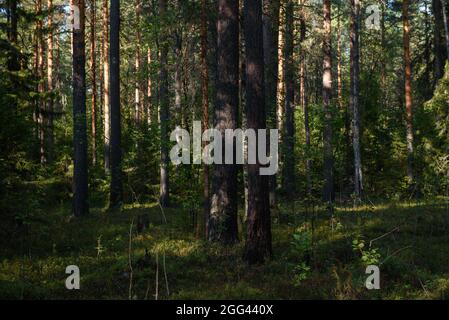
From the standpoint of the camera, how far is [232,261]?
32.5 feet

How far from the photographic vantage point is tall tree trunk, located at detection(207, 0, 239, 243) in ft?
38.0

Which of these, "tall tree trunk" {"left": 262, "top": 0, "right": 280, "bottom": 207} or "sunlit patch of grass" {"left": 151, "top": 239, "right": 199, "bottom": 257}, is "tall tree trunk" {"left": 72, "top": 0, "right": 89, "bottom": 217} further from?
"tall tree trunk" {"left": 262, "top": 0, "right": 280, "bottom": 207}

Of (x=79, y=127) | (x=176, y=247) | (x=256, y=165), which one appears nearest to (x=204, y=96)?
(x=256, y=165)

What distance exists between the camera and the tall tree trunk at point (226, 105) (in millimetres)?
11590

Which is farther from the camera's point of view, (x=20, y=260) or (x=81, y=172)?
(x=81, y=172)

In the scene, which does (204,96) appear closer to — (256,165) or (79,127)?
(256,165)

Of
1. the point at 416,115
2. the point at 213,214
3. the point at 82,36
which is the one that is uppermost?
the point at 82,36

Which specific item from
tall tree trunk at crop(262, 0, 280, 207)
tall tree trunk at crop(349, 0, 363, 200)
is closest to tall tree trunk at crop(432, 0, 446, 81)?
tall tree trunk at crop(349, 0, 363, 200)

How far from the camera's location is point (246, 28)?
1002 centimetres

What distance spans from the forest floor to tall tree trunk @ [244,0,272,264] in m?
0.42

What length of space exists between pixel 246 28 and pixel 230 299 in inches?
227

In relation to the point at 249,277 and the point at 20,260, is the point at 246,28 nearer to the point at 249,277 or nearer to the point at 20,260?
the point at 249,277

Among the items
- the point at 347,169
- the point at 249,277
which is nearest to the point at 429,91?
the point at 347,169
